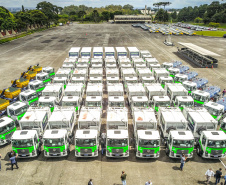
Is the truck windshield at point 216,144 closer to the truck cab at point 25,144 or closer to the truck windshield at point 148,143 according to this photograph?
the truck windshield at point 148,143

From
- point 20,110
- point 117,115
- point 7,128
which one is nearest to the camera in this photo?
point 7,128

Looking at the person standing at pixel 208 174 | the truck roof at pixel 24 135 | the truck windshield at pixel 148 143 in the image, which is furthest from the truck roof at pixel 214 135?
the truck roof at pixel 24 135

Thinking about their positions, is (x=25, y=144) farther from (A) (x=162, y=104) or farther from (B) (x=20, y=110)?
(A) (x=162, y=104)

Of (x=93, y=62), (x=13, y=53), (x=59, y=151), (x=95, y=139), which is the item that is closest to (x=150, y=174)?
(x=95, y=139)

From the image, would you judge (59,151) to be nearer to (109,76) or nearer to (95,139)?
(95,139)

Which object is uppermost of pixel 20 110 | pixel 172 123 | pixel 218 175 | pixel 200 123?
pixel 200 123

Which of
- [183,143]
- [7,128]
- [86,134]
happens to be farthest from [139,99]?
[7,128]

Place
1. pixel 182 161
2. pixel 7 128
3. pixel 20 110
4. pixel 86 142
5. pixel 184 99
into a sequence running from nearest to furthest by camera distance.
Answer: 1. pixel 182 161
2. pixel 86 142
3. pixel 7 128
4. pixel 20 110
5. pixel 184 99
